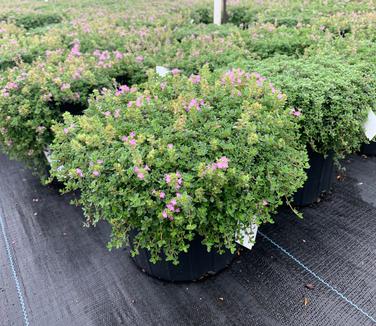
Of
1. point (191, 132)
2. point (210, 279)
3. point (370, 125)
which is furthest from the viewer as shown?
point (370, 125)

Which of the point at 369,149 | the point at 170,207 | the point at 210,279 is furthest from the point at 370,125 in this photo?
the point at 170,207

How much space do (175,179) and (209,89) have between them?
81 cm

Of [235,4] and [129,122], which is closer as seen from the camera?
[129,122]

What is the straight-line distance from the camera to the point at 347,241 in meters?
2.47

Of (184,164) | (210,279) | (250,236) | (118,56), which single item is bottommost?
(210,279)

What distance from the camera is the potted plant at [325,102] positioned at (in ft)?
7.45

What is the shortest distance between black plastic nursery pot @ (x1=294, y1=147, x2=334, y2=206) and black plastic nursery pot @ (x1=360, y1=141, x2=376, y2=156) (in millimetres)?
774

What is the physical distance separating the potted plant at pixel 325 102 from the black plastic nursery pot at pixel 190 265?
963 mm

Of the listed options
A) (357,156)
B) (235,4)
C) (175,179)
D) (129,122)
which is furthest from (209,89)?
(235,4)

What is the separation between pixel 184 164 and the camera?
5.49 ft

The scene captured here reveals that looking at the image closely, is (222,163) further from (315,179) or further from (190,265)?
(315,179)

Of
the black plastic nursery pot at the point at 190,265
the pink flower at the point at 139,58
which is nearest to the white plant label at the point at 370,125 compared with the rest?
the black plastic nursery pot at the point at 190,265

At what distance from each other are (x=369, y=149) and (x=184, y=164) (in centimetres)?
249

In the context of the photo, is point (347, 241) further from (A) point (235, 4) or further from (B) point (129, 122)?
(A) point (235, 4)
